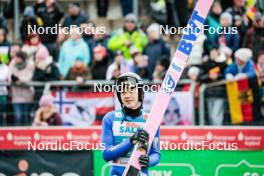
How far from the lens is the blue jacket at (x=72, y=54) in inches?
656

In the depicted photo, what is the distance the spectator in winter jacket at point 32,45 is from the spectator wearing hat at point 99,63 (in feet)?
3.51

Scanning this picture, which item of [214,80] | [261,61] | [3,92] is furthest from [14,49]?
[261,61]

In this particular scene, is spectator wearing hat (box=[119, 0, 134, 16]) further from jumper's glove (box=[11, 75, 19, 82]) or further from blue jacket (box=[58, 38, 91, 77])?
jumper's glove (box=[11, 75, 19, 82])

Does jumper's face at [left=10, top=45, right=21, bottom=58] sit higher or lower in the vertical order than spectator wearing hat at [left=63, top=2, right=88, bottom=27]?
lower

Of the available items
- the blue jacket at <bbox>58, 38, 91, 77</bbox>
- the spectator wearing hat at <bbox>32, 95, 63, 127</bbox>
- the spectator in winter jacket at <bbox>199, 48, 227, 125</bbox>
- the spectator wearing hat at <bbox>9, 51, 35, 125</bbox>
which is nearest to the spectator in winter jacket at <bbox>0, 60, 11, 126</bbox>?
the spectator wearing hat at <bbox>9, 51, 35, 125</bbox>

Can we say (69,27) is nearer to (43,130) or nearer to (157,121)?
(43,130)

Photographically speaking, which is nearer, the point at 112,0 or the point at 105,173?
the point at 105,173

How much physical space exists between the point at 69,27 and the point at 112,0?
201 cm

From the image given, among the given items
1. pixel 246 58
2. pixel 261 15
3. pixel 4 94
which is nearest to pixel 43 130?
pixel 4 94

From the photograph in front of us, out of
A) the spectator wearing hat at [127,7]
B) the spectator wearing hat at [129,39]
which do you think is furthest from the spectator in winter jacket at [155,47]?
the spectator wearing hat at [127,7]

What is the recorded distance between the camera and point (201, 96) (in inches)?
587

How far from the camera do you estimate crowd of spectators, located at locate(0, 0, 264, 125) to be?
1559cm

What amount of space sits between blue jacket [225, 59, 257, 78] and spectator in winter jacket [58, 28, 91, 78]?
272 cm

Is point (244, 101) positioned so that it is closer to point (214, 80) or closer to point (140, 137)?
point (214, 80)
